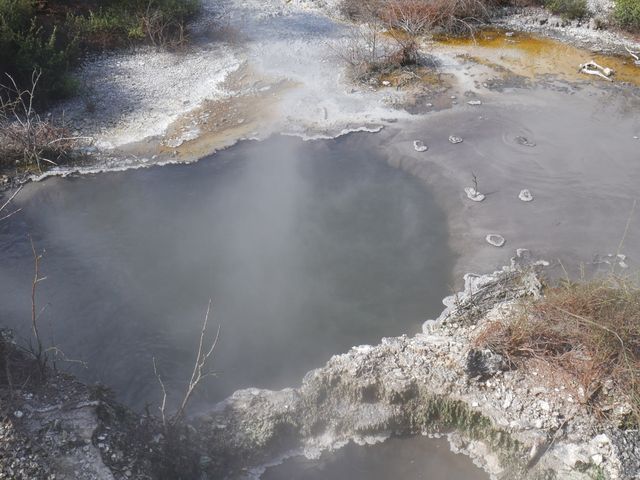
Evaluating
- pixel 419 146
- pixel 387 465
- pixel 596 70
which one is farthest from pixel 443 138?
pixel 387 465

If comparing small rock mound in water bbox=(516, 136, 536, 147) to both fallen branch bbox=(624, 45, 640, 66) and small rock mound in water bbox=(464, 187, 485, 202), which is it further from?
fallen branch bbox=(624, 45, 640, 66)

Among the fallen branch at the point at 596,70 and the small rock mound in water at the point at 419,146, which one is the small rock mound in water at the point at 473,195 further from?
the fallen branch at the point at 596,70

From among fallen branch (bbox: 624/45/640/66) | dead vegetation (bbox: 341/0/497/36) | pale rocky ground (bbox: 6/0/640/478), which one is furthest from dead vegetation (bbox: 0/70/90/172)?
fallen branch (bbox: 624/45/640/66)

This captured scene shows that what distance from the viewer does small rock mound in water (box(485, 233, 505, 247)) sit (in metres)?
5.91

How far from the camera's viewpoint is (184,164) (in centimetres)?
695

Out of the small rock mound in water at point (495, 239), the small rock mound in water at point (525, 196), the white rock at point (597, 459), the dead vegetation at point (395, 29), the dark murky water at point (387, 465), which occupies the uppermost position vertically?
the dead vegetation at point (395, 29)

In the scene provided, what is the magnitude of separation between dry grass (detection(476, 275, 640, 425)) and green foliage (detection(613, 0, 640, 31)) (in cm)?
737

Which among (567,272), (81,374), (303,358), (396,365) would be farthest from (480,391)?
(81,374)

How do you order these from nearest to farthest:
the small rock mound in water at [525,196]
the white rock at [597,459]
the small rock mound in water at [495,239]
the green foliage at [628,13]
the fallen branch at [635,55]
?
the white rock at [597,459], the small rock mound in water at [495,239], the small rock mound in water at [525,196], the fallen branch at [635,55], the green foliage at [628,13]

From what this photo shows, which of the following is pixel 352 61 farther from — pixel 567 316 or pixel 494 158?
pixel 567 316

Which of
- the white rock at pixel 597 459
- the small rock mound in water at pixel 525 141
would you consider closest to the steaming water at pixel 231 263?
the small rock mound in water at pixel 525 141

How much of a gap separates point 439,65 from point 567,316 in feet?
18.7

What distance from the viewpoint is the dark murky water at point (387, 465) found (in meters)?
4.23

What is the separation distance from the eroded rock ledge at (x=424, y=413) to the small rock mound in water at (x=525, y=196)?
2.42m
